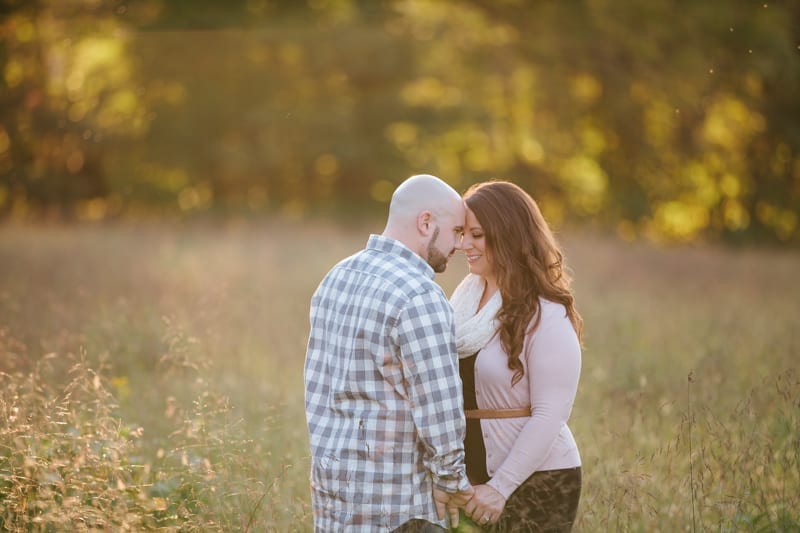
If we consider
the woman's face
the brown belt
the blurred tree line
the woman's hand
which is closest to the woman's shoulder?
the woman's face

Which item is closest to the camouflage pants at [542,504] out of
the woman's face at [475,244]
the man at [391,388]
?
the man at [391,388]

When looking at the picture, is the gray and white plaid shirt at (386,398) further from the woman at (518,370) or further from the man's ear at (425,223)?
the woman at (518,370)

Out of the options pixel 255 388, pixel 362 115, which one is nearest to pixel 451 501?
pixel 255 388

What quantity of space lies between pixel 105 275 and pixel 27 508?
676 centimetres

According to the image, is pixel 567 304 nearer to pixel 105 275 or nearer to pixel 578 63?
pixel 105 275

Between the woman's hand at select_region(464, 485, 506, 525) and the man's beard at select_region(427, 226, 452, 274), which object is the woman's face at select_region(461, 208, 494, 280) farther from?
the woman's hand at select_region(464, 485, 506, 525)

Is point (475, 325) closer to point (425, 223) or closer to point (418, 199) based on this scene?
point (425, 223)

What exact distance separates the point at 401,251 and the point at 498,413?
2.89ft

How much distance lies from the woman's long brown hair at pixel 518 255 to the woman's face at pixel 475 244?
0.02 m

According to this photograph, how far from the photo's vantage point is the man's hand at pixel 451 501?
3170mm

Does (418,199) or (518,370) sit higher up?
(418,199)

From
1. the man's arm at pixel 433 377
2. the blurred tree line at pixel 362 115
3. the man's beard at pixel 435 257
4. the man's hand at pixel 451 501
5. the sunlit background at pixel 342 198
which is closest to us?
the man's arm at pixel 433 377

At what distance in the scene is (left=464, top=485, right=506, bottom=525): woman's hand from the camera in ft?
10.6

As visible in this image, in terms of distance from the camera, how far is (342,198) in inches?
951
